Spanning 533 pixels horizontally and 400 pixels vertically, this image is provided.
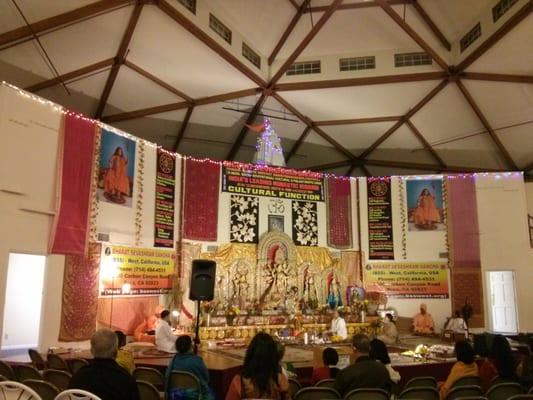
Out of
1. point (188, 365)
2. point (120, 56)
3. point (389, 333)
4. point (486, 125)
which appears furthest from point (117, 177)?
point (486, 125)

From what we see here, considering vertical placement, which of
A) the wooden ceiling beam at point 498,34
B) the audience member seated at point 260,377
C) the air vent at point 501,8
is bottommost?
the audience member seated at point 260,377

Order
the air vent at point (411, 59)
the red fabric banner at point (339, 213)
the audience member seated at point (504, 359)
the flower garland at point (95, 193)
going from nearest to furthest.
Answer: the audience member seated at point (504, 359) < the flower garland at point (95, 193) < the air vent at point (411, 59) < the red fabric banner at point (339, 213)

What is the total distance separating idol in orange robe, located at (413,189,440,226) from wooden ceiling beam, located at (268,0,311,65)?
5.66 meters

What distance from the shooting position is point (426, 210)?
1340cm

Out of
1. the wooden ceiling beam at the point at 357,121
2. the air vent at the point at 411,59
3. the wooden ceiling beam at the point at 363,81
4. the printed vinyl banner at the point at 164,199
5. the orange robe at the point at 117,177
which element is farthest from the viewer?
the wooden ceiling beam at the point at 357,121

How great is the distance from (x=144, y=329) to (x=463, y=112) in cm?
937

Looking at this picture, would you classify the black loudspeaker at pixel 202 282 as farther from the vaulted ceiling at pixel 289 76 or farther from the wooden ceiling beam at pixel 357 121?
the wooden ceiling beam at pixel 357 121

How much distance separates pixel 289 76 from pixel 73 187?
5.97 m

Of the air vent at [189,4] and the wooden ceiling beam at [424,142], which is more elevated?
the air vent at [189,4]

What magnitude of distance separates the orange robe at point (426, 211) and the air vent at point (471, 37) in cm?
429

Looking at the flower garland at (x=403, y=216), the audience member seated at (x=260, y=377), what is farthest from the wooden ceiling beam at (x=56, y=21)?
the flower garland at (x=403, y=216)

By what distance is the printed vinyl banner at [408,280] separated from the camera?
42.6 feet

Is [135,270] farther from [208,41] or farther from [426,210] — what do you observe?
[426,210]

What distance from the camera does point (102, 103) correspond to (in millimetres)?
11383
